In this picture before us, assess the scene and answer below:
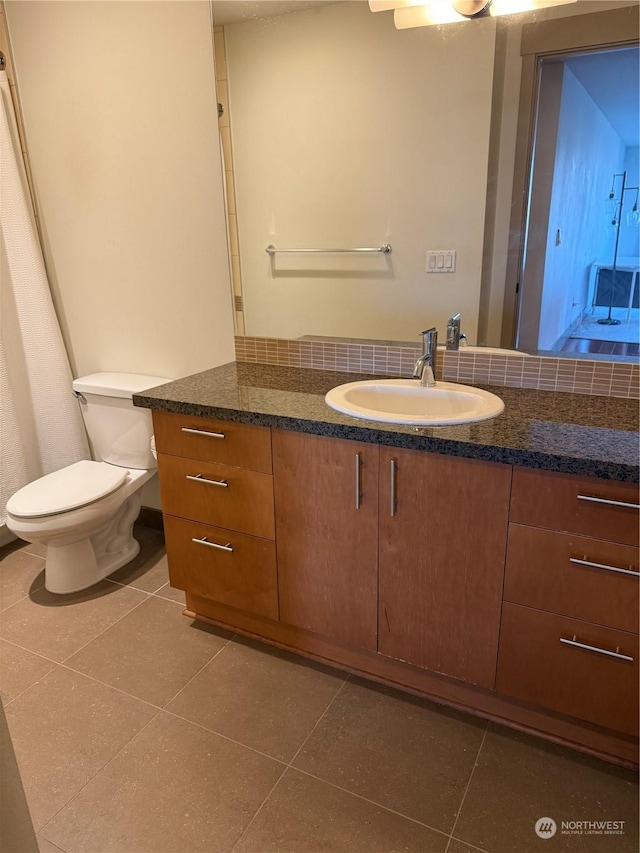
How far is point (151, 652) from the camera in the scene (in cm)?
197

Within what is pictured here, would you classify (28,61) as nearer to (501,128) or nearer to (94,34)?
(94,34)

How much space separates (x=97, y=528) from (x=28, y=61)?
6.19ft

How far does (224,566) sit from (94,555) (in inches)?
30.6

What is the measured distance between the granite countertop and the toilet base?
0.83 metres

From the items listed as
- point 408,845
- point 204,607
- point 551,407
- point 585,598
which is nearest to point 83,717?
point 204,607

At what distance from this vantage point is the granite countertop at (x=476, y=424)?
4.23ft

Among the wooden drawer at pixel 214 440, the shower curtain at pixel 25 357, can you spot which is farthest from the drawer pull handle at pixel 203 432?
the shower curtain at pixel 25 357

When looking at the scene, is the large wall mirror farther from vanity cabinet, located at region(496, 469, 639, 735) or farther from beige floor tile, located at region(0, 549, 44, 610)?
beige floor tile, located at region(0, 549, 44, 610)

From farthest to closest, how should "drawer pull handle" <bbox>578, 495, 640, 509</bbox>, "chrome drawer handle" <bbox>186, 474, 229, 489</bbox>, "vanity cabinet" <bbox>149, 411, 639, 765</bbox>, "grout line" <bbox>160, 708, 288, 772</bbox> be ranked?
"chrome drawer handle" <bbox>186, 474, 229, 489</bbox>, "grout line" <bbox>160, 708, 288, 772</bbox>, "vanity cabinet" <bbox>149, 411, 639, 765</bbox>, "drawer pull handle" <bbox>578, 495, 640, 509</bbox>

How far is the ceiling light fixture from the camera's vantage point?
Result: 1564 mm

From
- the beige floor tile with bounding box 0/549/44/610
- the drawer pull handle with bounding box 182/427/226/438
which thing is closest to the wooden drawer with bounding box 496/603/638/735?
the drawer pull handle with bounding box 182/427/226/438

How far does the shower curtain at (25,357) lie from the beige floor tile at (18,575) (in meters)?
0.15

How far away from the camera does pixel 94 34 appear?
2174 mm

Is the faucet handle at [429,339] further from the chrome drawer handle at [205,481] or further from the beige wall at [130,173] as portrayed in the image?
the beige wall at [130,173]
